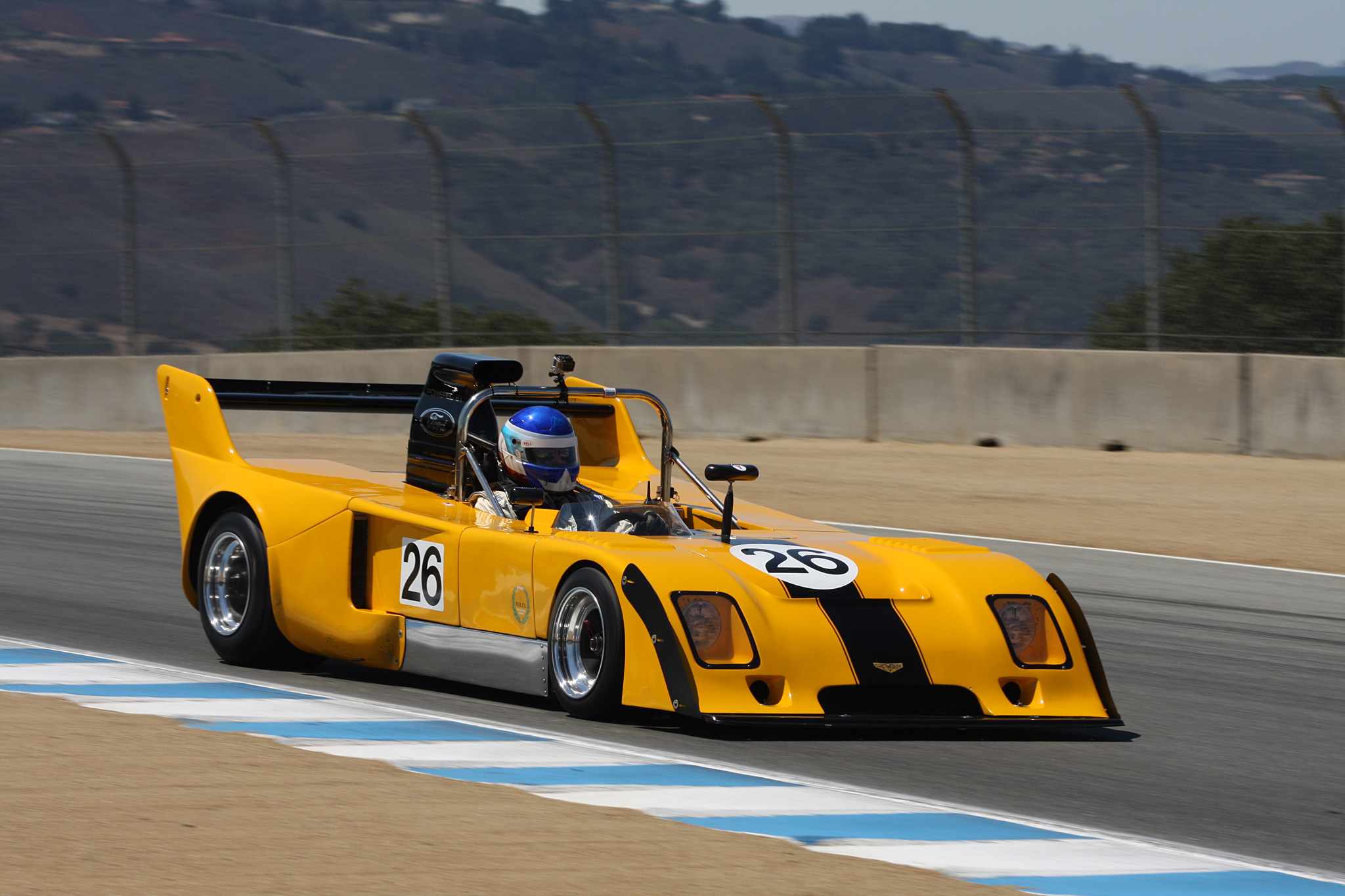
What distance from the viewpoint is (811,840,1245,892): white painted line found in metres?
4.64

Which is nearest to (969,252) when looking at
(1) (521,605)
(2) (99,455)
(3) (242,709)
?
(2) (99,455)

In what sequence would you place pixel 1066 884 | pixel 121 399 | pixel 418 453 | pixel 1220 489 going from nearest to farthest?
pixel 1066 884 < pixel 418 453 < pixel 1220 489 < pixel 121 399

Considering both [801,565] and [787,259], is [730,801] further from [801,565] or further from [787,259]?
[787,259]

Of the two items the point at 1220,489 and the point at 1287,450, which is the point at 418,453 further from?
the point at 1287,450

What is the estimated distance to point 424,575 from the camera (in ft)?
23.4

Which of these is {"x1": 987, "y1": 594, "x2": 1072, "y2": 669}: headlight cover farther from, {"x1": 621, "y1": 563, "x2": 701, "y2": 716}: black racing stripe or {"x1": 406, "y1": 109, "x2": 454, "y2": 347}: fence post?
{"x1": 406, "y1": 109, "x2": 454, "y2": 347}: fence post

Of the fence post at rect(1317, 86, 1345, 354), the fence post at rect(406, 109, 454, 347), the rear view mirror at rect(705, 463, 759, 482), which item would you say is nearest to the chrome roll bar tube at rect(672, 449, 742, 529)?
the rear view mirror at rect(705, 463, 759, 482)

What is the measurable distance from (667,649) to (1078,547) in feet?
20.8

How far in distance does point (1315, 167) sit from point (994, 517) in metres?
5.05

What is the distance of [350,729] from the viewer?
6.12 m

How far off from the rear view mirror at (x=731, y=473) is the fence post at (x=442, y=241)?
12.4 metres

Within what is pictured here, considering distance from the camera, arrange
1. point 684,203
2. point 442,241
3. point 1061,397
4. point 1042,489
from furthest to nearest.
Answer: point 442,241 → point 684,203 → point 1061,397 → point 1042,489

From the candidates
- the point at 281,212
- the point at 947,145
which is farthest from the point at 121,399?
the point at 947,145

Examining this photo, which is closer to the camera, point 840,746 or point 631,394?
point 840,746
